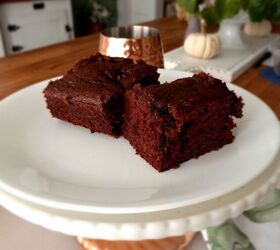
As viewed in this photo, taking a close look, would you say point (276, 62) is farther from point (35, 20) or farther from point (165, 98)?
point (35, 20)

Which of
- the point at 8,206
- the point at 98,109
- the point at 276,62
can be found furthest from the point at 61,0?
the point at 8,206

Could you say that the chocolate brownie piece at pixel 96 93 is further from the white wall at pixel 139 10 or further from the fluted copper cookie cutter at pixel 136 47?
the white wall at pixel 139 10

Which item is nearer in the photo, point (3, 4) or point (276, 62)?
point (276, 62)

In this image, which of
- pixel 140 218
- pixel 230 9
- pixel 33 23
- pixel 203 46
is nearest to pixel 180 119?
pixel 140 218

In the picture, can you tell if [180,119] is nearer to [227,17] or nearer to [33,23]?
[227,17]

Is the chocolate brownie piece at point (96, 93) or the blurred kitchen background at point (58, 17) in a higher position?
the chocolate brownie piece at point (96, 93)

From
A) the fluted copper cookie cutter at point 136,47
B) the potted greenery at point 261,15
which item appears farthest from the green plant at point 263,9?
the fluted copper cookie cutter at point 136,47

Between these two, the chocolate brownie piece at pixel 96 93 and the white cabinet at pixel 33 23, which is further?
the white cabinet at pixel 33 23
